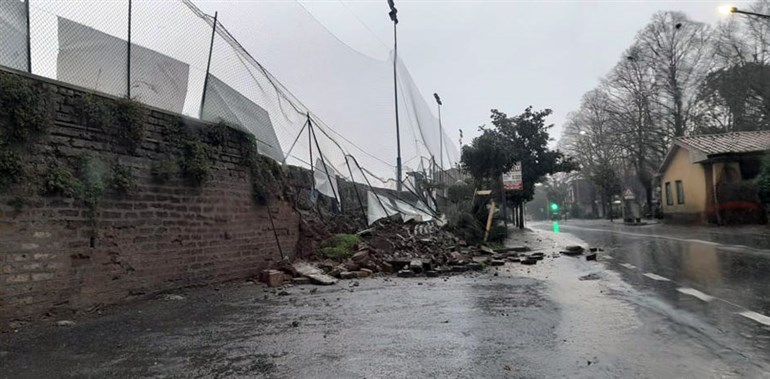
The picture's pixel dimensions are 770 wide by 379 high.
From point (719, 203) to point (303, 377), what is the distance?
26.2 m

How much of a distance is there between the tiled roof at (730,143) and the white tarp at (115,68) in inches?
995

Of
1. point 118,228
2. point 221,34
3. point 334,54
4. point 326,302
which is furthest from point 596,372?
point 334,54

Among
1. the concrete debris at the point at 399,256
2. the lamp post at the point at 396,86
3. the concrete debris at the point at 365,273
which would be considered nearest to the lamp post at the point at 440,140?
the lamp post at the point at 396,86

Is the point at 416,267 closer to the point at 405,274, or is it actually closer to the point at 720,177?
the point at 405,274

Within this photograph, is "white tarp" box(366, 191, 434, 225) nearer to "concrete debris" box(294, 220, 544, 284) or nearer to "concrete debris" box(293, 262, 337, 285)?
"concrete debris" box(294, 220, 544, 284)

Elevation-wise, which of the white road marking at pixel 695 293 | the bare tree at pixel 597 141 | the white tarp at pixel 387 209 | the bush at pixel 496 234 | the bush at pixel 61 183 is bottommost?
the white road marking at pixel 695 293

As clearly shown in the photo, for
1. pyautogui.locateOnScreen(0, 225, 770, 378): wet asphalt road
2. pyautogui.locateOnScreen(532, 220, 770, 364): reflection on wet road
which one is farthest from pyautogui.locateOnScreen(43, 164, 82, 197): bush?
pyautogui.locateOnScreen(532, 220, 770, 364): reflection on wet road

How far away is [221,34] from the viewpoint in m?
9.67

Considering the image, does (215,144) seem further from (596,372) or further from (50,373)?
(596,372)

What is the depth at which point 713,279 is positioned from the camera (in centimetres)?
812

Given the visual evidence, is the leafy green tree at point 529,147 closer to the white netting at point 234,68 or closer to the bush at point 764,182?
the bush at point 764,182

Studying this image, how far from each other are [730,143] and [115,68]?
Answer: 28.6m

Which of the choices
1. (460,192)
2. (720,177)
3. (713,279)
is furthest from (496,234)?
(720,177)

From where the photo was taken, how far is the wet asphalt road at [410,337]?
4023mm
